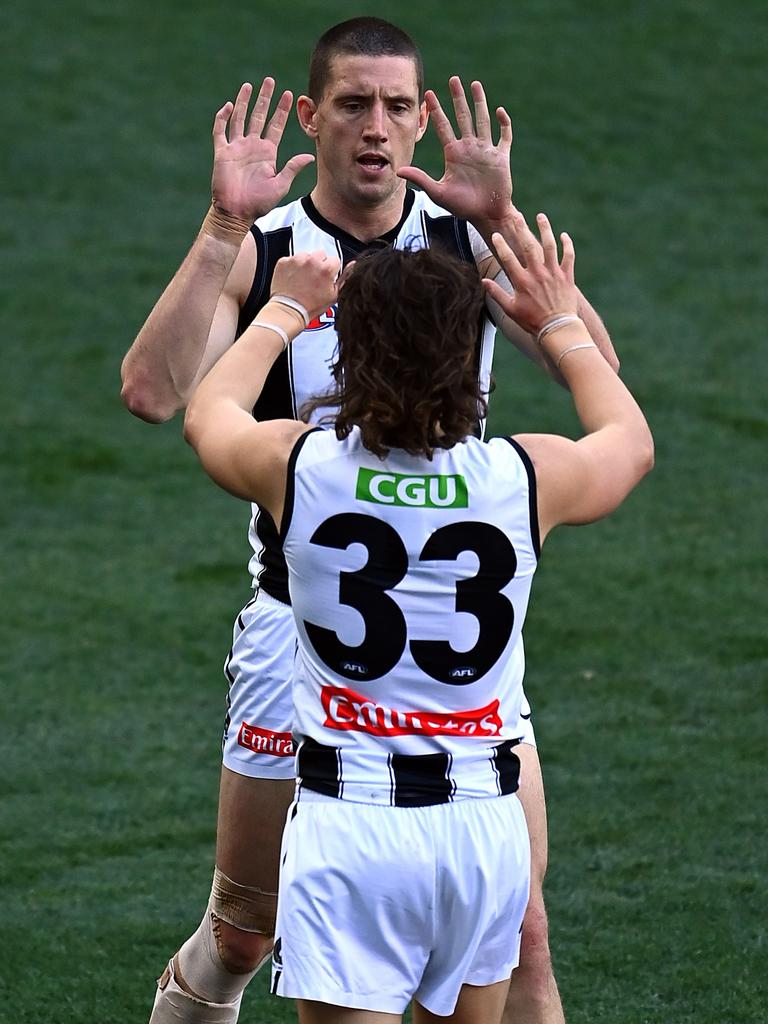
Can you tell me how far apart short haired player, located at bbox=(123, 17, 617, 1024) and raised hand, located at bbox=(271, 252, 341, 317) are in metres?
0.52

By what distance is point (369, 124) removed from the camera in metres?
3.97

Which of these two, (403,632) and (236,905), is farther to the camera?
(236,905)

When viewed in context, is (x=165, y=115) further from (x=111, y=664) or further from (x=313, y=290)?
(x=313, y=290)

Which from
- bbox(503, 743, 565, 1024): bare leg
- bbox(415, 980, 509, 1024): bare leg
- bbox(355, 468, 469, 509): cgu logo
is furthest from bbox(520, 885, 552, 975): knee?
bbox(355, 468, 469, 509): cgu logo

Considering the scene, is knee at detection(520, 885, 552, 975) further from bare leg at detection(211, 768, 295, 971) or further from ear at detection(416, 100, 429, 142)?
ear at detection(416, 100, 429, 142)

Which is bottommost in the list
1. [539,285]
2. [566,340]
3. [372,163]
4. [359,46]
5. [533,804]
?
[533,804]

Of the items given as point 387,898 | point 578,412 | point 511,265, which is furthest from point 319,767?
point 511,265

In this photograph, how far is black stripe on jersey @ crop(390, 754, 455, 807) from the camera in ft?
9.65

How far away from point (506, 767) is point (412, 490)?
1.84 ft

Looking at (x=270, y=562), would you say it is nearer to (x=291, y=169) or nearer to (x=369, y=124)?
(x=291, y=169)

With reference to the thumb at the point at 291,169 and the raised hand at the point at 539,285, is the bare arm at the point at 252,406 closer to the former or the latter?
the raised hand at the point at 539,285

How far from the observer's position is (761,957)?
501cm

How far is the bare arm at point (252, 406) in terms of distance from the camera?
9.80ft

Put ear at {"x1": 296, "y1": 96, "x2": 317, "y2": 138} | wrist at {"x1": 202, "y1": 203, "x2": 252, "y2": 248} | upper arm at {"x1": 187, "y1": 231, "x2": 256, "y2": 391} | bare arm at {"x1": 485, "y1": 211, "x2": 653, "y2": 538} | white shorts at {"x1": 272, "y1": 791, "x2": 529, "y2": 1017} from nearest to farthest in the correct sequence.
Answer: white shorts at {"x1": 272, "y1": 791, "x2": 529, "y2": 1017} < bare arm at {"x1": 485, "y1": 211, "x2": 653, "y2": 538} < wrist at {"x1": 202, "y1": 203, "x2": 252, "y2": 248} < upper arm at {"x1": 187, "y1": 231, "x2": 256, "y2": 391} < ear at {"x1": 296, "y1": 96, "x2": 317, "y2": 138}
